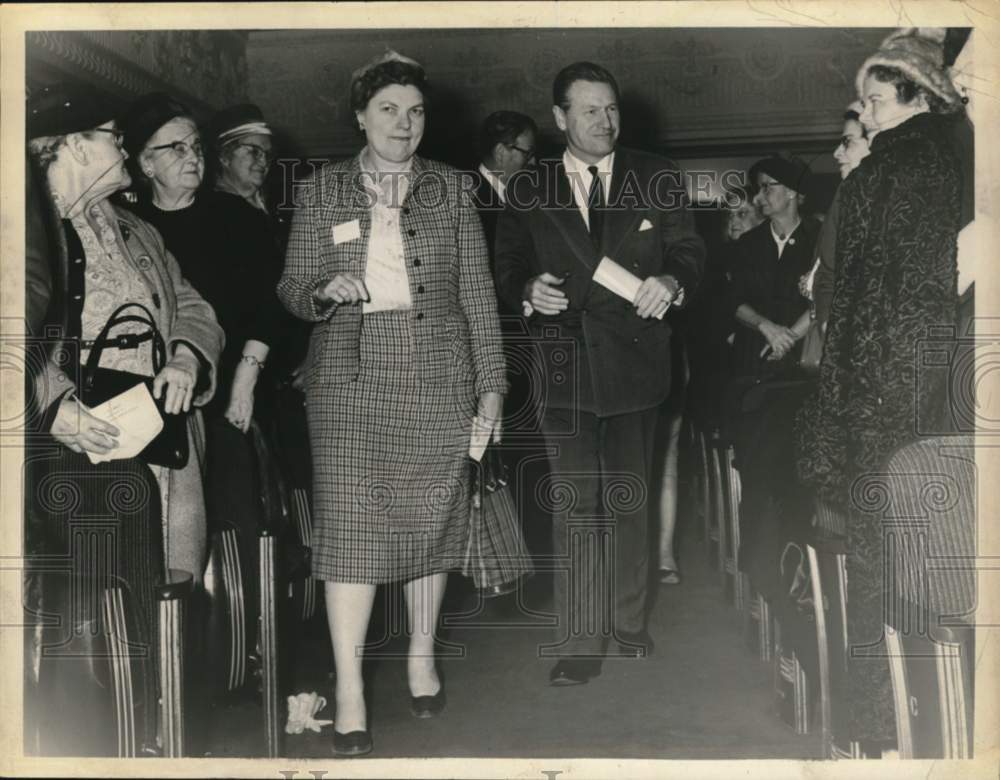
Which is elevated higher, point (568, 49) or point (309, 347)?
point (568, 49)

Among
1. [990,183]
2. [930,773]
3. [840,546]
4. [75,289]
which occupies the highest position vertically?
[990,183]

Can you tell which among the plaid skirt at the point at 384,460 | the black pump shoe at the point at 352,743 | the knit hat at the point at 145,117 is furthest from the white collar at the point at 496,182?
the black pump shoe at the point at 352,743

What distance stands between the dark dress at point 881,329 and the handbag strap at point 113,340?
1648mm

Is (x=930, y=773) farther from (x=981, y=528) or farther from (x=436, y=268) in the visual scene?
(x=436, y=268)

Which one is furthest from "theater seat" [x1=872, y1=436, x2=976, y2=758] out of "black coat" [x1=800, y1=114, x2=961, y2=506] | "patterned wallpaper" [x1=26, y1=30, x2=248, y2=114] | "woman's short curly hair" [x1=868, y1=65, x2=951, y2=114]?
"patterned wallpaper" [x1=26, y1=30, x2=248, y2=114]

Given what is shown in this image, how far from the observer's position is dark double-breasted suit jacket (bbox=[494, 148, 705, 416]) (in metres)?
2.76

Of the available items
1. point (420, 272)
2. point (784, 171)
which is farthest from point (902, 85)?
point (420, 272)

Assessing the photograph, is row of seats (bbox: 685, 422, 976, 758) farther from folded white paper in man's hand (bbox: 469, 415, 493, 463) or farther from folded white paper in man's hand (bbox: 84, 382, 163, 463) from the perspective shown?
folded white paper in man's hand (bbox: 84, 382, 163, 463)

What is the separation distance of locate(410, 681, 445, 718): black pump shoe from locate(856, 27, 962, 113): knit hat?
1.88 meters

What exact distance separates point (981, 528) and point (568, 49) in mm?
1597

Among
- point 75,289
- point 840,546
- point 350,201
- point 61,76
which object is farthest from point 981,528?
point 61,76

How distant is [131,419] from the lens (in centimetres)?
266

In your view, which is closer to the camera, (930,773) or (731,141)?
(930,773)

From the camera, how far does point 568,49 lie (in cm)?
280
